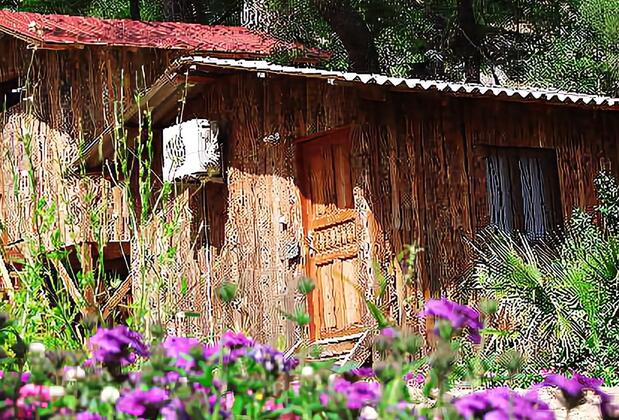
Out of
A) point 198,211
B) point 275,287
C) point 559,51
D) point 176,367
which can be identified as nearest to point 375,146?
point 275,287

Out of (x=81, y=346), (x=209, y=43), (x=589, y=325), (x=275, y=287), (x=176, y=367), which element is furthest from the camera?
(x=209, y=43)

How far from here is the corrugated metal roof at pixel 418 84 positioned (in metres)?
9.70

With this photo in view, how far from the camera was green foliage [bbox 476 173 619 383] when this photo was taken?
932cm

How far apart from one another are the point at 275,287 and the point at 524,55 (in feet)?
28.6

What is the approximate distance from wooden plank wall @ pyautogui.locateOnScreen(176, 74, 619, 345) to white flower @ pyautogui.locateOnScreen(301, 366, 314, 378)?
7.07 metres

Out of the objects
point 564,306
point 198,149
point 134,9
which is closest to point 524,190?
point 564,306

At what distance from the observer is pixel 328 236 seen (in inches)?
430

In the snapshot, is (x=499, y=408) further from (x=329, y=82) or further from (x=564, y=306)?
(x=329, y=82)

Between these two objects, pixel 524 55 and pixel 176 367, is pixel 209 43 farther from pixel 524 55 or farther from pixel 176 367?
pixel 176 367

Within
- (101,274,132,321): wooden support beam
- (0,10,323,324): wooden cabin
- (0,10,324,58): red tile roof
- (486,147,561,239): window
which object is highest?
(0,10,324,58): red tile roof

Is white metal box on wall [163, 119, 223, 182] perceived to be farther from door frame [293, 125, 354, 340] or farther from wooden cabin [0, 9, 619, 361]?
door frame [293, 125, 354, 340]

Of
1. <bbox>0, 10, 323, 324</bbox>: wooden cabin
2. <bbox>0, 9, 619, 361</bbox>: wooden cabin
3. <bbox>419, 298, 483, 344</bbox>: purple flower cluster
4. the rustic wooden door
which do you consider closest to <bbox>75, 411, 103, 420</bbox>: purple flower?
<bbox>419, 298, 483, 344</bbox>: purple flower cluster

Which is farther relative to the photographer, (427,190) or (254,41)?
(254,41)

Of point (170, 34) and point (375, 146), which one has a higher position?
point (170, 34)
